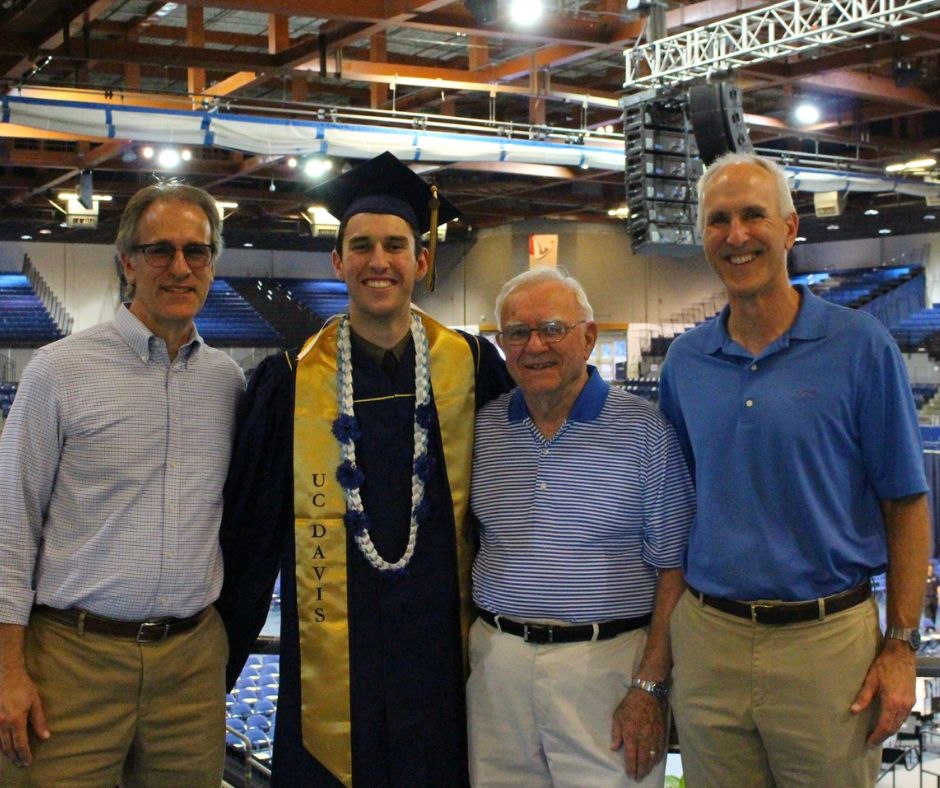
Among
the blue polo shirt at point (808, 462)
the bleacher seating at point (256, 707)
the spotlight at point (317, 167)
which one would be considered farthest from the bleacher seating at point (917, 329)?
the blue polo shirt at point (808, 462)

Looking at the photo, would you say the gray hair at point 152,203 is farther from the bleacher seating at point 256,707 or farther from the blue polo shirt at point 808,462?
A: the bleacher seating at point 256,707

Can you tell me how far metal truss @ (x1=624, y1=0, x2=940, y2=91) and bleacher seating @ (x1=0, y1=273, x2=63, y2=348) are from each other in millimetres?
15583

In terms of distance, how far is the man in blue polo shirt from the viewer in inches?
80.3

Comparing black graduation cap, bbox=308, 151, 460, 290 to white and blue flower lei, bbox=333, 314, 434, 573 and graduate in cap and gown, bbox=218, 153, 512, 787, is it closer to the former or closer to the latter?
graduate in cap and gown, bbox=218, 153, 512, 787

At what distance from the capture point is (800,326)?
6.95 ft

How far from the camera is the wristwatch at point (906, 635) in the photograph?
6.76 ft

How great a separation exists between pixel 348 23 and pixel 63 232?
48.2ft

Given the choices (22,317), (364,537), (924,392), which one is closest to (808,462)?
(364,537)

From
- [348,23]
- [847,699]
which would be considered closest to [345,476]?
[847,699]

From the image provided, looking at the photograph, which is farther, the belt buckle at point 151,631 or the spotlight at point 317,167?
the spotlight at point 317,167

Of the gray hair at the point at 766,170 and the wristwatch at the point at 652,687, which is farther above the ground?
the gray hair at the point at 766,170

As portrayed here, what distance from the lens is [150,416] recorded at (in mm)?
2248

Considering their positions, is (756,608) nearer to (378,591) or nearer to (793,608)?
(793,608)

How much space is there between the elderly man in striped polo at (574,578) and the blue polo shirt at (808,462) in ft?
0.43
